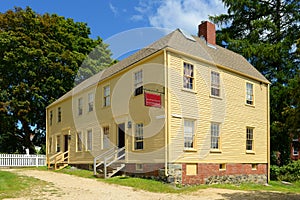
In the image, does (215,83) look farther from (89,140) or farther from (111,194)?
(89,140)

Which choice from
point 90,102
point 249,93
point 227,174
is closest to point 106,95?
point 90,102

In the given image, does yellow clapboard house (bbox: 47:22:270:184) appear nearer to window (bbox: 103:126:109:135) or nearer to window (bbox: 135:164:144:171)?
window (bbox: 135:164:144:171)

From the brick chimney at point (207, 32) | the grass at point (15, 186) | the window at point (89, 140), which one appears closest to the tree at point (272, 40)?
the brick chimney at point (207, 32)

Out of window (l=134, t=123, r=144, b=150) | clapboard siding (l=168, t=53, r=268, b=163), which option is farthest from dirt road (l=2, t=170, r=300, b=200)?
window (l=134, t=123, r=144, b=150)

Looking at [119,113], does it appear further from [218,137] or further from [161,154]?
[218,137]

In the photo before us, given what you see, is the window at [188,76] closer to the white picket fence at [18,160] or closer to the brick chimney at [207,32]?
the brick chimney at [207,32]

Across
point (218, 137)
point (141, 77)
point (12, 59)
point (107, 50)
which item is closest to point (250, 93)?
point (218, 137)

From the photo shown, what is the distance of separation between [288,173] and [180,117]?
1219 cm

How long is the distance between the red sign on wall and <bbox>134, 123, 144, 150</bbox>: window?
6.53ft

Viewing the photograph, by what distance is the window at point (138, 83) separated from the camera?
54.3 ft

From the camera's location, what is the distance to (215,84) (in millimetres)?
17531

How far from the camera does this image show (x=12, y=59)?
31.0 meters

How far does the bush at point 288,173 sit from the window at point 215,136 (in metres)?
8.61

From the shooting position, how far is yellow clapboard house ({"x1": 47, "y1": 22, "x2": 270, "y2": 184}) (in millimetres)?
15031
